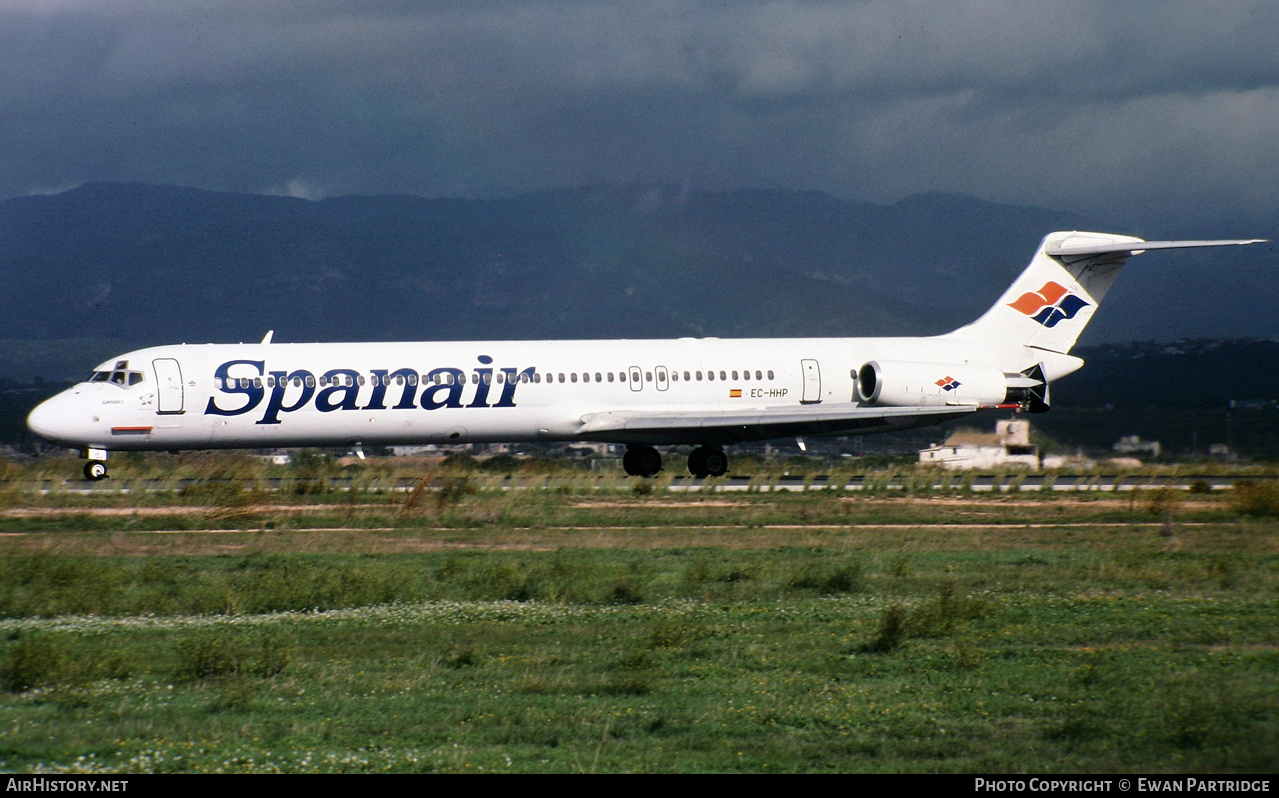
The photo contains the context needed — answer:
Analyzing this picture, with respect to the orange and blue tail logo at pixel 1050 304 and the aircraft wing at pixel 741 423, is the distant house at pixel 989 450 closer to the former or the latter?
the orange and blue tail logo at pixel 1050 304

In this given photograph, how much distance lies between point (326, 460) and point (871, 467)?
647 inches

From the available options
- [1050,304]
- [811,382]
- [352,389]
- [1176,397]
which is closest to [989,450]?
[1050,304]

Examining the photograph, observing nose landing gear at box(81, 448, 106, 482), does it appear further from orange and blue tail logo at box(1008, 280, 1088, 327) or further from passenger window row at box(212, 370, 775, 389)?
orange and blue tail logo at box(1008, 280, 1088, 327)

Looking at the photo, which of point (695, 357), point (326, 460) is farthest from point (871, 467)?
point (326, 460)

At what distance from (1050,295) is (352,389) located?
1944cm

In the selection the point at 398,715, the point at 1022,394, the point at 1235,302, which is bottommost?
the point at 398,715

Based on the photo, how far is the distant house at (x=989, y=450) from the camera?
40656 mm

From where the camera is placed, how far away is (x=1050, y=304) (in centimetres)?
3866

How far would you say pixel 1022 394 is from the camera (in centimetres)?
3800

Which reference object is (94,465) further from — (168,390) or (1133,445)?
(1133,445)

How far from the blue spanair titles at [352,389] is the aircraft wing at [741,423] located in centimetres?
233

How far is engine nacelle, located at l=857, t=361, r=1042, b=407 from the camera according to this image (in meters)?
35.3

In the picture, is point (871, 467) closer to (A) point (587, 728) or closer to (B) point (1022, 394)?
(B) point (1022, 394)

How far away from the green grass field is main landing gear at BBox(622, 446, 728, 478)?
10499 millimetres
